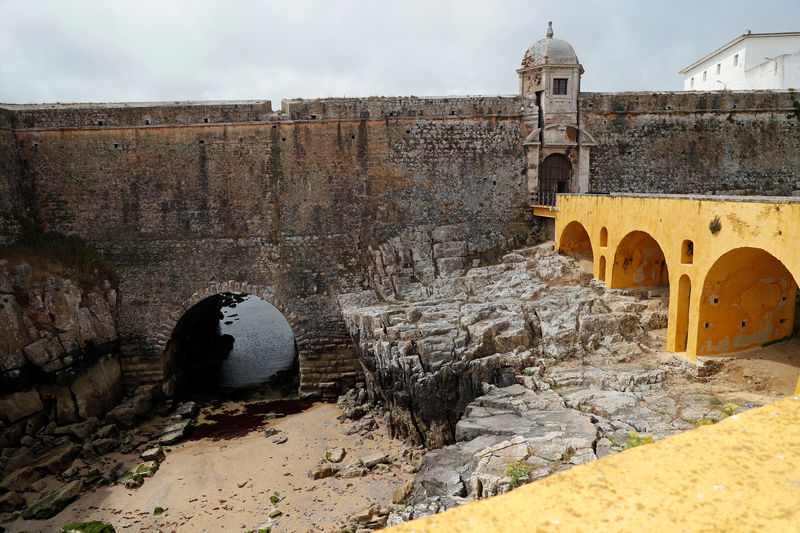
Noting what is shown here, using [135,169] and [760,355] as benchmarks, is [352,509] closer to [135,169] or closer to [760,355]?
[760,355]

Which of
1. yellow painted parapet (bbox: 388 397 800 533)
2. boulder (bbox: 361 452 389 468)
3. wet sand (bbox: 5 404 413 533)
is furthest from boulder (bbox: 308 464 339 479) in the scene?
yellow painted parapet (bbox: 388 397 800 533)

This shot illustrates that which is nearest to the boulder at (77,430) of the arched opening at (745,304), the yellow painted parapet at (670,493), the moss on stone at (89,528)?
the moss on stone at (89,528)

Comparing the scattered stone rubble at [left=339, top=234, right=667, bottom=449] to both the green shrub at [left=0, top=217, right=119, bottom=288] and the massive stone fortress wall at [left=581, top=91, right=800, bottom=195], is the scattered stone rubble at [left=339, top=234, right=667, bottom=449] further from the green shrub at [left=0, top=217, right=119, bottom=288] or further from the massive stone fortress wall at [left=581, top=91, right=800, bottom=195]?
the green shrub at [left=0, top=217, right=119, bottom=288]

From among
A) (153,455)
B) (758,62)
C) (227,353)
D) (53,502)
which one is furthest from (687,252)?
(227,353)

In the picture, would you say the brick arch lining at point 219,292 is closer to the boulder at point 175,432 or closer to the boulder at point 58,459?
the boulder at point 175,432

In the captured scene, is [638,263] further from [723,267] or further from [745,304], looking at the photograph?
[723,267]

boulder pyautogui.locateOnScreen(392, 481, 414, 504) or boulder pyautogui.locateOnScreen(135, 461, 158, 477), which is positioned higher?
boulder pyautogui.locateOnScreen(392, 481, 414, 504)

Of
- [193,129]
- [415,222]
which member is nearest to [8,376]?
[193,129]

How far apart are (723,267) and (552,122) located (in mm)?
11507

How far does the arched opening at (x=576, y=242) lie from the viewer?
61.5 feet

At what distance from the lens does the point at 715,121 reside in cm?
2103

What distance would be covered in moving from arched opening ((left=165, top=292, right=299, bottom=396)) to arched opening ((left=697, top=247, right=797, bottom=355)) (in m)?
16.2

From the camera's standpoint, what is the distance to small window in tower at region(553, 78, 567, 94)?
20375 mm

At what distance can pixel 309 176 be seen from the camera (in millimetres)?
20312
